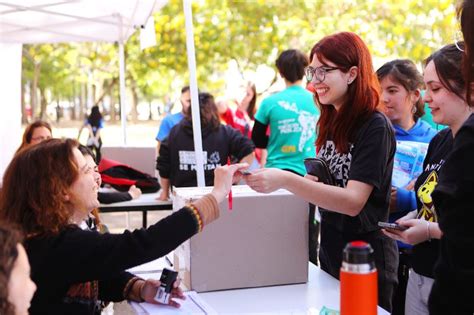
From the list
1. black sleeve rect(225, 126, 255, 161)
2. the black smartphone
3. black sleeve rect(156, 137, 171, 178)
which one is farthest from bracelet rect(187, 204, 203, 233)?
black sleeve rect(156, 137, 171, 178)

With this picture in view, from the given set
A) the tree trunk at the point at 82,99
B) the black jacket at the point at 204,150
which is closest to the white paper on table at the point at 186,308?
the black jacket at the point at 204,150

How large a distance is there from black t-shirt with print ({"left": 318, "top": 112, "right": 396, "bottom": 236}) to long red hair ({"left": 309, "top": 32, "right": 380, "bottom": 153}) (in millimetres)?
35

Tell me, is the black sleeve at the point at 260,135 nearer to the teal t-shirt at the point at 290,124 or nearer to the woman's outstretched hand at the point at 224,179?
the teal t-shirt at the point at 290,124

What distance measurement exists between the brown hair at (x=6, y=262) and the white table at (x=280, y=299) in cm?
63

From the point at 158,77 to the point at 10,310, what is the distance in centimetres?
2119

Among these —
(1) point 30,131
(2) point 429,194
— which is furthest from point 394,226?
(1) point 30,131

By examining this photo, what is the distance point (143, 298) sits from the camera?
1996mm

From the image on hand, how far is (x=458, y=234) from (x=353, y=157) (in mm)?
876

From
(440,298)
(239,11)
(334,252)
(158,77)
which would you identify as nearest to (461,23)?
(440,298)

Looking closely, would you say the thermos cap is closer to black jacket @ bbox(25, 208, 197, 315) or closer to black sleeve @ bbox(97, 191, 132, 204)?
black jacket @ bbox(25, 208, 197, 315)

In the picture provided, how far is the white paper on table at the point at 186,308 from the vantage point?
74.0 inches

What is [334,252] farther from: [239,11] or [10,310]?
[239,11]

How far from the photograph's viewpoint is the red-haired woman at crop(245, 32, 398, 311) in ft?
6.59

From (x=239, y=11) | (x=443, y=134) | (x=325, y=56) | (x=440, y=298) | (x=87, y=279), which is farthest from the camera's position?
(x=239, y=11)
